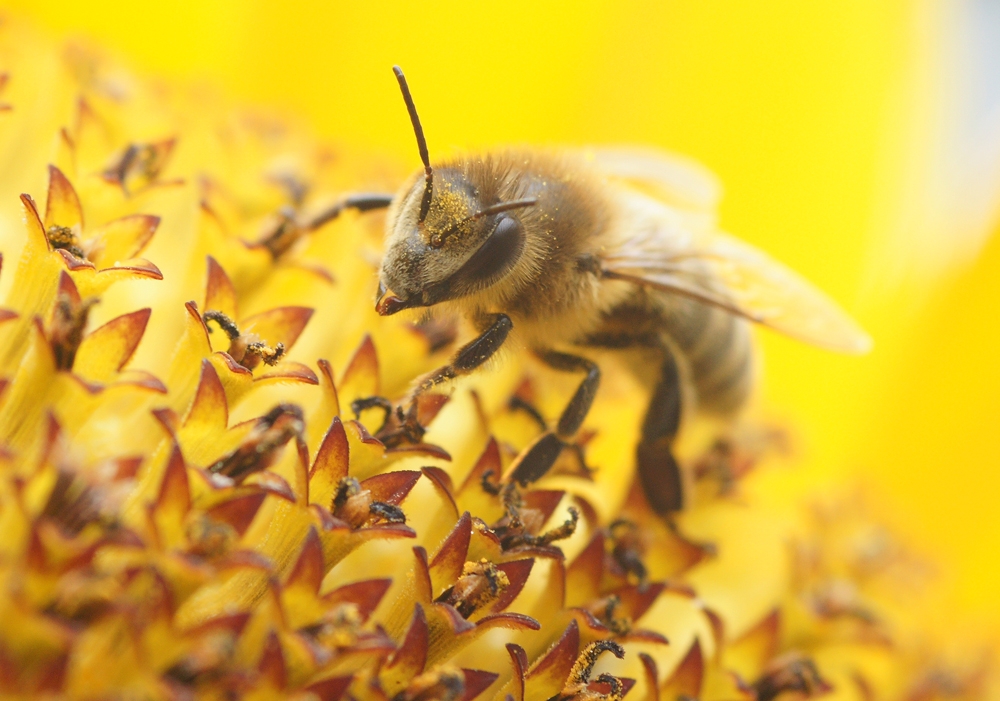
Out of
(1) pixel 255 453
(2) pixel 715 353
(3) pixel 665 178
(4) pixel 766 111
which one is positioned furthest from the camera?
(4) pixel 766 111

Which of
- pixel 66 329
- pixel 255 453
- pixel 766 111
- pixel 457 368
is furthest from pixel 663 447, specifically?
pixel 766 111

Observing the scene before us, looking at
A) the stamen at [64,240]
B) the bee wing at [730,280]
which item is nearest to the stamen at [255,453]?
the stamen at [64,240]

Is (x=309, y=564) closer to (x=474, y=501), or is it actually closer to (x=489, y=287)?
(x=474, y=501)

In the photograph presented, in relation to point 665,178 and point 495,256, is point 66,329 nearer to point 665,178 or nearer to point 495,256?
point 495,256

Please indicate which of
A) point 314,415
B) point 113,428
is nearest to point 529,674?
point 314,415

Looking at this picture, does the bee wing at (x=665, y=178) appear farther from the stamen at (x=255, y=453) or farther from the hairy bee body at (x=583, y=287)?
the stamen at (x=255, y=453)

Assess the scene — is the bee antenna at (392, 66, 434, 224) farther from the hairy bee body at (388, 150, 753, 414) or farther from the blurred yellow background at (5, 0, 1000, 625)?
the blurred yellow background at (5, 0, 1000, 625)

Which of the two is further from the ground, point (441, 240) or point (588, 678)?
point (441, 240)
